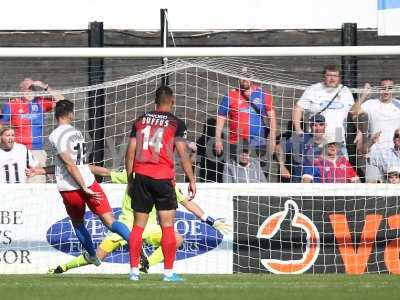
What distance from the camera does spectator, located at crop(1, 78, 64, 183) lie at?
14609 mm

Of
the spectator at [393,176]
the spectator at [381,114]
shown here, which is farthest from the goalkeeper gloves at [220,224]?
the spectator at [393,176]

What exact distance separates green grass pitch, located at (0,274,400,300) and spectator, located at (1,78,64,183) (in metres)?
2.96

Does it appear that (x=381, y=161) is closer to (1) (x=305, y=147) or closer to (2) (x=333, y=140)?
(2) (x=333, y=140)

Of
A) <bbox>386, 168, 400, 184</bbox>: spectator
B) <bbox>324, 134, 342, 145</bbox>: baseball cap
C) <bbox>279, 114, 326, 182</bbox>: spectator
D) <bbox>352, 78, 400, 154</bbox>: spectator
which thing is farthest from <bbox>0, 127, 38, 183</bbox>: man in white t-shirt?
<bbox>386, 168, 400, 184</bbox>: spectator

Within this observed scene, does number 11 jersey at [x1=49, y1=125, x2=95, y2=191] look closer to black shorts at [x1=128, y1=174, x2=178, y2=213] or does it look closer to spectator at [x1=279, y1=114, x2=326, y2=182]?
black shorts at [x1=128, y1=174, x2=178, y2=213]

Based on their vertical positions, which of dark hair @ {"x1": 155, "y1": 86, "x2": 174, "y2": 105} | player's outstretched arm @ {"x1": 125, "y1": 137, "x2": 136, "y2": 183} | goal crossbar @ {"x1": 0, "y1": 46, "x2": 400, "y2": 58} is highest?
goal crossbar @ {"x1": 0, "y1": 46, "x2": 400, "y2": 58}

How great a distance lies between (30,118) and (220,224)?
3077 millimetres

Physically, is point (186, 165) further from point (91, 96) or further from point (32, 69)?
point (32, 69)

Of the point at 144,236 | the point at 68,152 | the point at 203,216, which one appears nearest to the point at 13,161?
the point at 68,152

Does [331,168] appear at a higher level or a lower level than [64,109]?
lower

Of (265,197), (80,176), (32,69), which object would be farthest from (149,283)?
(32,69)

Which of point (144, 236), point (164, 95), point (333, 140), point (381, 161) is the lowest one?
point (144, 236)

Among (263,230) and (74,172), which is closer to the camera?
(74,172)

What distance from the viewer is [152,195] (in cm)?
1112
